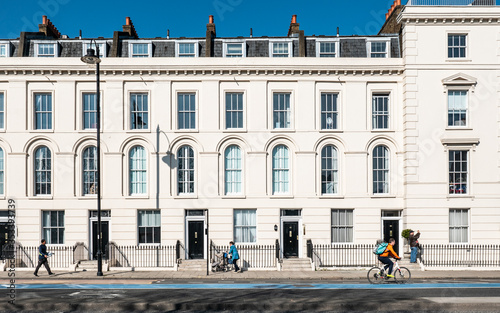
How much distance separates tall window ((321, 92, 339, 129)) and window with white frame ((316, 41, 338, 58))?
7.95 ft

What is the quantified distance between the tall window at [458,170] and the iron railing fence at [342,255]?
5.38 m

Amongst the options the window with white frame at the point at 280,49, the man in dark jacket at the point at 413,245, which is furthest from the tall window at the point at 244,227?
the window with white frame at the point at 280,49

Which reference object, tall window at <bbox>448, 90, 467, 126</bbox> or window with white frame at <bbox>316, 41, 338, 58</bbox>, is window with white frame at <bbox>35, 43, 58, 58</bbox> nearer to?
window with white frame at <bbox>316, 41, 338, 58</bbox>

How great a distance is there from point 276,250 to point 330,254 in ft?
9.42

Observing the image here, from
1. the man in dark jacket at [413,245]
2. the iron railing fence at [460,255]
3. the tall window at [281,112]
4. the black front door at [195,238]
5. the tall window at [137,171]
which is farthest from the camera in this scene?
the tall window at [281,112]

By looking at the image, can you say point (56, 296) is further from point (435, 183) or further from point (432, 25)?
point (432, 25)

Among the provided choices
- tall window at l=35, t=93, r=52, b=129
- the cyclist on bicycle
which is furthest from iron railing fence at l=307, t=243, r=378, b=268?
tall window at l=35, t=93, r=52, b=129

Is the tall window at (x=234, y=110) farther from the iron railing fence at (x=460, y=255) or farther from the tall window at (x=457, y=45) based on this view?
the iron railing fence at (x=460, y=255)

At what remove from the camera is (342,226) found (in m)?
27.2

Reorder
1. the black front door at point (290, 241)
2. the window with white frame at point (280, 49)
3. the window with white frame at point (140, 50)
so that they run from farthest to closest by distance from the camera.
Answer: the window with white frame at point (280, 49) < the window with white frame at point (140, 50) < the black front door at point (290, 241)

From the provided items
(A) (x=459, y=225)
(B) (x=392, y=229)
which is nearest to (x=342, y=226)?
(B) (x=392, y=229)

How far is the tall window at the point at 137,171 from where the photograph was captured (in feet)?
89.4

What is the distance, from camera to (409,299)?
16000 mm

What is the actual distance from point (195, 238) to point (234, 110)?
7169 mm
